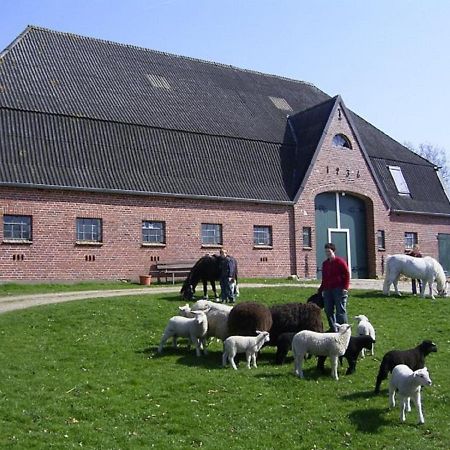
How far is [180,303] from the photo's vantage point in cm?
1819

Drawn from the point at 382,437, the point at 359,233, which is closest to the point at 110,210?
the point at 359,233

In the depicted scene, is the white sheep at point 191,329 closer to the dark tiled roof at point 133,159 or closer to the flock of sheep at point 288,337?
the flock of sheep at point 288,337

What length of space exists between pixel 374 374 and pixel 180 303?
775 cm

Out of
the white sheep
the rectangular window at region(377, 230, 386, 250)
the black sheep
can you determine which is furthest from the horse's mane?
the white sheep

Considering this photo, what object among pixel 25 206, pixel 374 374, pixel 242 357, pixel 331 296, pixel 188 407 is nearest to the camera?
pixel 188 407

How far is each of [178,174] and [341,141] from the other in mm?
9378

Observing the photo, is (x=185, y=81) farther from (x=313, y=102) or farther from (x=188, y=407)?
(x=188, y=407)

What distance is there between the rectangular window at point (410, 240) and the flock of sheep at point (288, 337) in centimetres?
2197

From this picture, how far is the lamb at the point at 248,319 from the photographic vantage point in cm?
1275

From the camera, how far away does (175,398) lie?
32.8 ft

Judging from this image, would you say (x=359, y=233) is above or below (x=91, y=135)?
below

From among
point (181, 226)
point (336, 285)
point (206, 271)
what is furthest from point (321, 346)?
point (181, 226)

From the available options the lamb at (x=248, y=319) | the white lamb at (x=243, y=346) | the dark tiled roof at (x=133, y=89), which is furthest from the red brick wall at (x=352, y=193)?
the white lamb at (x=243, y=346)

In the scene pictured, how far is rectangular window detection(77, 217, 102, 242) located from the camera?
25016 mm
